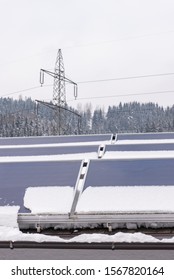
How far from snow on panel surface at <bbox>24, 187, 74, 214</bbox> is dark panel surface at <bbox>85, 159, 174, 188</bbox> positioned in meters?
0.46

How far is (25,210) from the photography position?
288 inches

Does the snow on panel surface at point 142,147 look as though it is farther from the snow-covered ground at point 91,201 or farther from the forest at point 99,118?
the forest at point 99,118

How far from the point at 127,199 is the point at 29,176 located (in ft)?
6.89

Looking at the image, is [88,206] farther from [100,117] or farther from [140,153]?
[100,117]

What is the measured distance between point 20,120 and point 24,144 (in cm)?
11086

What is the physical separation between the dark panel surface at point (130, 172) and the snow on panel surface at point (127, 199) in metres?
0.18

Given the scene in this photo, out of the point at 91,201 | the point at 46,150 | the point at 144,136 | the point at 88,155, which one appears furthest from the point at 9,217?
the point at 144,136

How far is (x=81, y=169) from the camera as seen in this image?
827 centimetres

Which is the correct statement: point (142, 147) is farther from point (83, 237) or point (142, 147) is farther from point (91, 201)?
point (83, 237)

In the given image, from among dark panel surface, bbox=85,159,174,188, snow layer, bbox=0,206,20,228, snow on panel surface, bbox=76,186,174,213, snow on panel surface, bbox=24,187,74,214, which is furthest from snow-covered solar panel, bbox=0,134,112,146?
snow layer, bbox=0,206,20,228

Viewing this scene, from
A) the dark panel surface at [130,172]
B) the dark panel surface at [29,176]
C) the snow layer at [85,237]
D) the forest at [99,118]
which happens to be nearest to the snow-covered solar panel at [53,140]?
the dark panel surface at [29,176]

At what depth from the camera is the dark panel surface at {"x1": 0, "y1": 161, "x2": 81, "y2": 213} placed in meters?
7.68

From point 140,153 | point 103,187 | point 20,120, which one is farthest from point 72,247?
point 20,120

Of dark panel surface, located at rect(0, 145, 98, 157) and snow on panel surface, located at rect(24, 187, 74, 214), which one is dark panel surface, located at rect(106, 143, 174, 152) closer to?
dark panel surface, located at rect(0, 145, 98, 157)
